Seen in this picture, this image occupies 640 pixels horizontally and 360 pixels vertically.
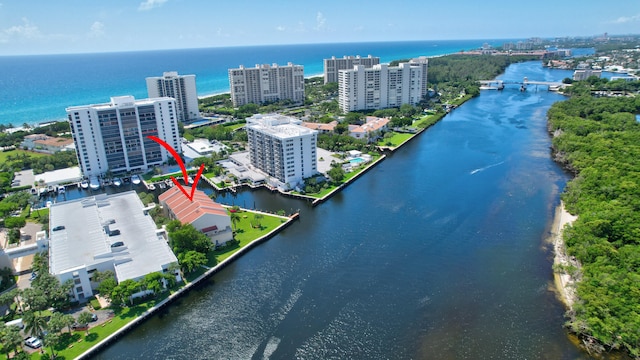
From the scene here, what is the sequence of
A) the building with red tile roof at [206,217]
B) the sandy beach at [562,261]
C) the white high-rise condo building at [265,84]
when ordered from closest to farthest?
the sandy beach at [562,261], the building with red tile roof at [206,217], the white high-rise condo building at [265,84]

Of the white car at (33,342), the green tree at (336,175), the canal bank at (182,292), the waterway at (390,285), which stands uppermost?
the green tree at (336,175)

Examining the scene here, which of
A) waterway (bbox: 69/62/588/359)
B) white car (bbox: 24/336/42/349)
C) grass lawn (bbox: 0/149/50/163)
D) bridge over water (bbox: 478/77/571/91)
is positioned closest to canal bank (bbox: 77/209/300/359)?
waterway (bbox: 69/62/588/359)

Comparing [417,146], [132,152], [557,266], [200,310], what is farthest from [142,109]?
[557,266]

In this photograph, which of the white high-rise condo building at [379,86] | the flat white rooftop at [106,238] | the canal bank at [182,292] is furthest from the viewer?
the white high-rise condo building at [379,86]

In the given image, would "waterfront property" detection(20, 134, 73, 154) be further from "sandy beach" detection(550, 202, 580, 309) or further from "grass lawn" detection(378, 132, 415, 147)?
"sandy beach" detection(550, 202, 580, 309)

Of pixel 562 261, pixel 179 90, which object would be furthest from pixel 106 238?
pixel 179 90

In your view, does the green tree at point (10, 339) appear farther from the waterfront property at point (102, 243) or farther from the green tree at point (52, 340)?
the waterfront property at point (102, 243)

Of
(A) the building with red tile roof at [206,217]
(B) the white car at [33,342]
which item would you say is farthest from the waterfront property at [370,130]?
(B) the white car at [33,342]

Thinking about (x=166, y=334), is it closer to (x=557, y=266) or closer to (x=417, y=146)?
(x=557, y=266)
